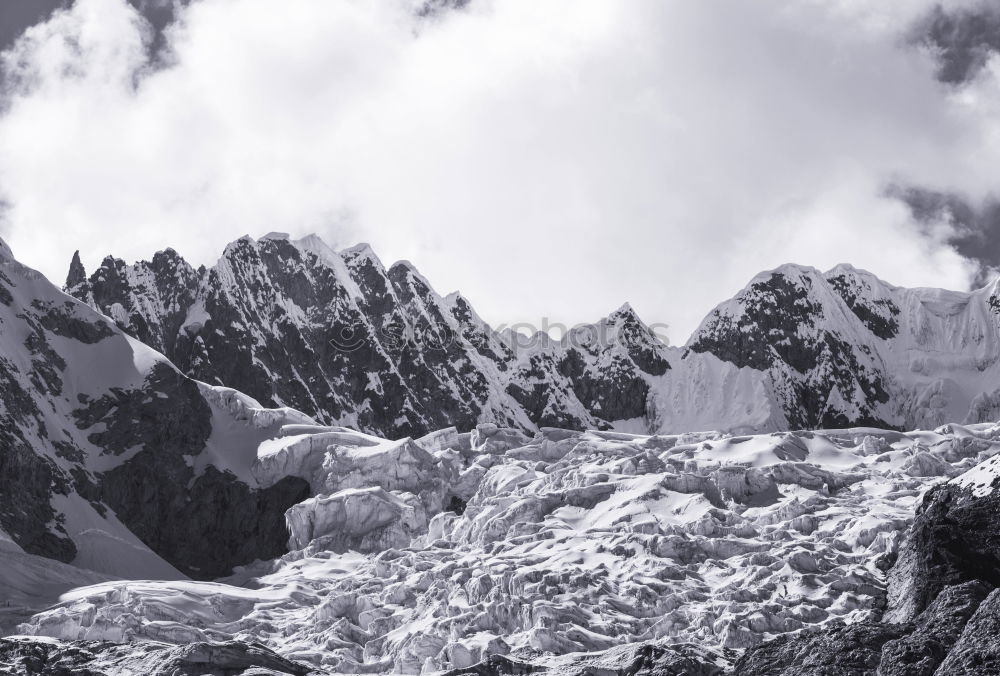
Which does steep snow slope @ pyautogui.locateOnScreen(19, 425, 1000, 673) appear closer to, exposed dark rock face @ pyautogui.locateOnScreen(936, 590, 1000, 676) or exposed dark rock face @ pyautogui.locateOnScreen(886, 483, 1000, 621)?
exposed dark rock face @ pyautogui.locateOnScreen(886, 483, 1000, 621)

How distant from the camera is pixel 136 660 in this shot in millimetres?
87000

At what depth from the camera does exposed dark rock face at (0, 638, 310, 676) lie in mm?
82250

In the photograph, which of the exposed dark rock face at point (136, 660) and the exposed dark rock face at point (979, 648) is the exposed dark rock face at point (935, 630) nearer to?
the exposed dark rock face at point (979, 648)

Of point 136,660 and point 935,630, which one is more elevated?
point 136,660

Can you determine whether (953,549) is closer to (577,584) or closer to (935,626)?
(935,626)

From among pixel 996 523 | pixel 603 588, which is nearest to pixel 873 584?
pixel 603 588

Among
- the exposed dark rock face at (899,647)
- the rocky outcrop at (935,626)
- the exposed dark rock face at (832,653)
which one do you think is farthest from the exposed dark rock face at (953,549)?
the exposed dark rock face at (832,653)

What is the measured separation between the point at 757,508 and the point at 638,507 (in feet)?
50.1

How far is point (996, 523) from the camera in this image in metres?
77.9

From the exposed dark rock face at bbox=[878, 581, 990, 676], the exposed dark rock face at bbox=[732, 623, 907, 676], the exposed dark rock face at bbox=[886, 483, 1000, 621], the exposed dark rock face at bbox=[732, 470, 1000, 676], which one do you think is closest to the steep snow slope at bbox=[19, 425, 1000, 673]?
the exposed dark rock face at bbox=[886, 483, 1000, 621]

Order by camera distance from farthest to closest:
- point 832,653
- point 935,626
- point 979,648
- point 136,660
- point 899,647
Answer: point 136,660 < point 832,653 < point 935,626 < point 899,647 < point 979,648

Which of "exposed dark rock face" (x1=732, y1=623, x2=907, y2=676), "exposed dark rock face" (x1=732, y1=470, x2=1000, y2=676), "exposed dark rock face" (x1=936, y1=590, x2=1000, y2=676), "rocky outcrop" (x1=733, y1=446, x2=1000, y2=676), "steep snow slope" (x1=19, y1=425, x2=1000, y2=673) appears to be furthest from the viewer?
"steep snow slope" (x1=19, y1=425, x2=1000, y2=673)

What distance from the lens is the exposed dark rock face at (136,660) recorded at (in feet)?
270

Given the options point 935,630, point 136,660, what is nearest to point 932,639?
point 935,630
